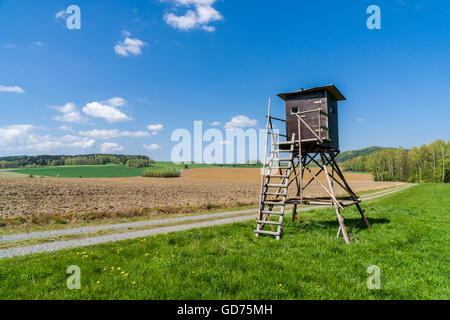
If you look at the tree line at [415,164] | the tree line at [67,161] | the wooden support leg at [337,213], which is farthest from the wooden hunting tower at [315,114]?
the tree line at [67,161]

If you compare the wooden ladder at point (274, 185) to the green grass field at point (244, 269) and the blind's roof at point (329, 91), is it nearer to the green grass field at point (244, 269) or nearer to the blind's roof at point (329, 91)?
the green grass field at point (244, 269)

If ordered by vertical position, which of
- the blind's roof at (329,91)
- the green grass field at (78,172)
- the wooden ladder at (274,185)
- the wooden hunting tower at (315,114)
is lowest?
the green grass field at (78,172)

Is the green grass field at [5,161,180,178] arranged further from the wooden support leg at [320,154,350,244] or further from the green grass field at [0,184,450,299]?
the wooden support leg at [320,154,350,244]

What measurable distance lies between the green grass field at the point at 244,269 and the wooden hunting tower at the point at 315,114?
4435mm

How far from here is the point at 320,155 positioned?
11.6 metres

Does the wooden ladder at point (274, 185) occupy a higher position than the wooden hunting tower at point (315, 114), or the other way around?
the wooden hunting tower at point (315, 114)

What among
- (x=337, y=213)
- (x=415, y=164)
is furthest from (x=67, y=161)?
(x=415, y=164)

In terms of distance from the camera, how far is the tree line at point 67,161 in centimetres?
9753

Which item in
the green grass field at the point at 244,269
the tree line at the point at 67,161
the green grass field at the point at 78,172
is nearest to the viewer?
the green grass field at the point at 244,269

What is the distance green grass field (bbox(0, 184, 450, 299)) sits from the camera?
4910 millimetres

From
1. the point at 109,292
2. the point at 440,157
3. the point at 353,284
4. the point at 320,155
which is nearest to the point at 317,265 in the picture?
the point at 353,284

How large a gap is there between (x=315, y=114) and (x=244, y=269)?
7.83m

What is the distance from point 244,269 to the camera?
610cm

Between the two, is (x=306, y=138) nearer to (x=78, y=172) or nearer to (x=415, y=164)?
(x=78, y=172)
